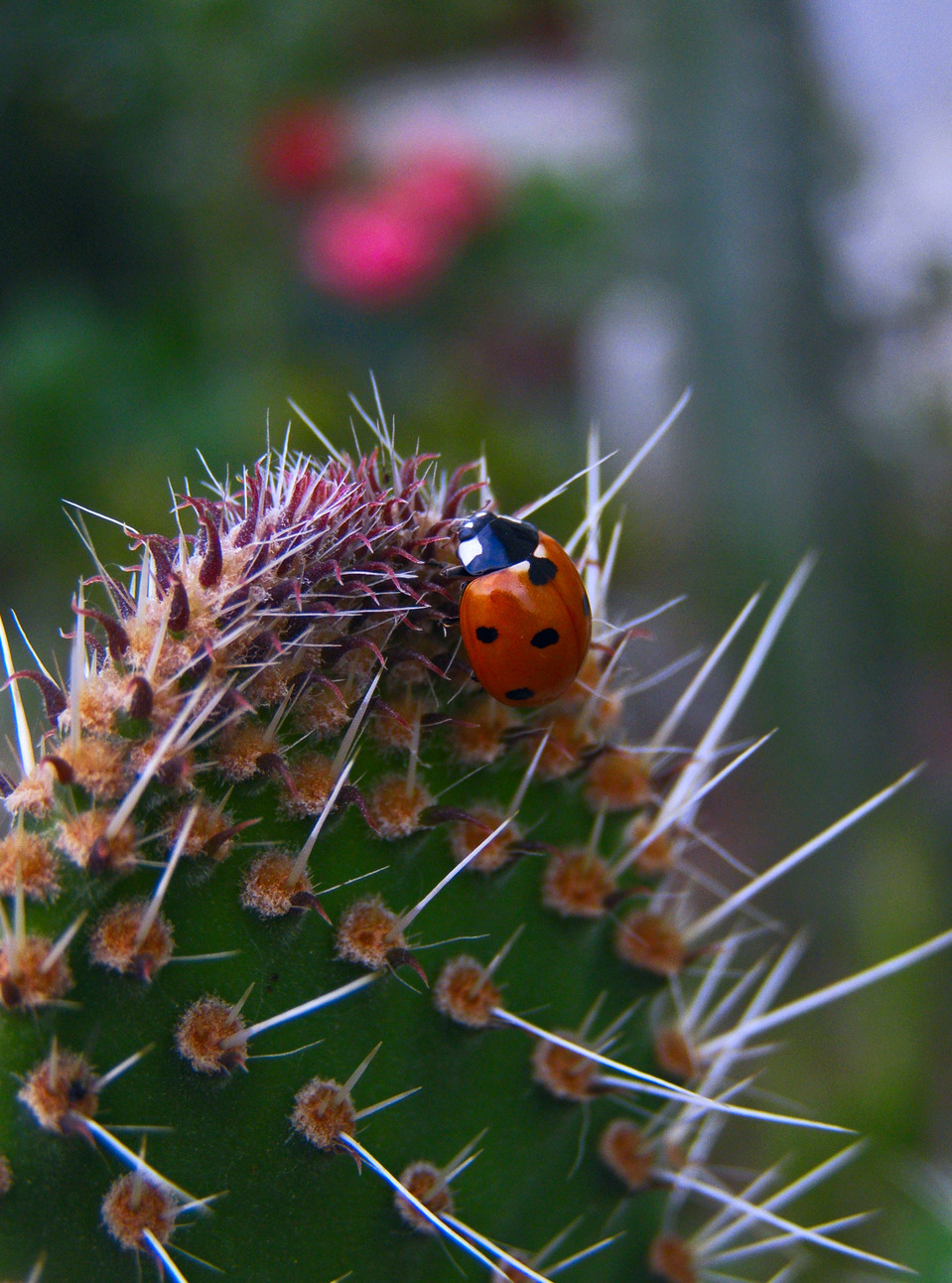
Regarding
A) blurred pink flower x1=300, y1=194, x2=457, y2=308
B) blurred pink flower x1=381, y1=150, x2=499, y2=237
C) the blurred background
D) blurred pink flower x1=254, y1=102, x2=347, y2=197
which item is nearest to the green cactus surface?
the blurred background

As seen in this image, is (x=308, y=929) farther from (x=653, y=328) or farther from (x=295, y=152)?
(x=653, y=328)

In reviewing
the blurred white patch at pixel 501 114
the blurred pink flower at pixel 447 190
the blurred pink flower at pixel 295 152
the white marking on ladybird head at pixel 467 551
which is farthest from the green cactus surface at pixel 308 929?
the blurred pink flower at pixel 295 152

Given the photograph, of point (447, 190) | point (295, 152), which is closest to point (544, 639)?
point (447, 190)

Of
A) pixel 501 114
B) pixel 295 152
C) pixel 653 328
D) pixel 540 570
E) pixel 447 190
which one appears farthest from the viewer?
pixel 501 114

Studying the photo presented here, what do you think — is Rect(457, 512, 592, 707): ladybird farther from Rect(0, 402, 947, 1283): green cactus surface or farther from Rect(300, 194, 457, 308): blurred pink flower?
Rect(300, 194, 457, 308): blurred pink flower

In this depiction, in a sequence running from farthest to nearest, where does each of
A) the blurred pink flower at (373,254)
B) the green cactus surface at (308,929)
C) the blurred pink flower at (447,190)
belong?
the blurred pink flower at (447,190) < the blurred pink flower at (373,254) < the green cactus surface at (308,929)

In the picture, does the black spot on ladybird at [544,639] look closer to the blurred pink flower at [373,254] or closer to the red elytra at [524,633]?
the red elytra at [524,633]
